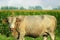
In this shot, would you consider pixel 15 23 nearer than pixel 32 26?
Yes

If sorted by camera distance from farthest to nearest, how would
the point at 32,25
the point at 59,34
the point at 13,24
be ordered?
the point at 59,34, the point at 32,25, the point at 13,24

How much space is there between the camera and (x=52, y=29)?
12.9 meters

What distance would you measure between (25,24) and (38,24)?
69 cm

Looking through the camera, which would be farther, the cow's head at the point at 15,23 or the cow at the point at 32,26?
the cow at the point at 32,26

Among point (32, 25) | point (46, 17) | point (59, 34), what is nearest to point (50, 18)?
point (46, 17)

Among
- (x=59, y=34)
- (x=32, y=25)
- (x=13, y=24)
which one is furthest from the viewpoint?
(x=59, y=34)

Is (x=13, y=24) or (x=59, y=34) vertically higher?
(x=13, y=24)

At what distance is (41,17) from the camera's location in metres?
12.8

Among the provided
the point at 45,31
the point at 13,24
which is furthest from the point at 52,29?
the point at 13,24

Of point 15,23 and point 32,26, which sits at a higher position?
point 15,23

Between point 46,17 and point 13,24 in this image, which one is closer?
point 13,24

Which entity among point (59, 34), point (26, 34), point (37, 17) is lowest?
point (59, 34)

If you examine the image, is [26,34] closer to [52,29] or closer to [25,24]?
[25,24]

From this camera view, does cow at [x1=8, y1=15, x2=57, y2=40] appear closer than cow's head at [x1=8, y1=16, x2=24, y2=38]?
No
